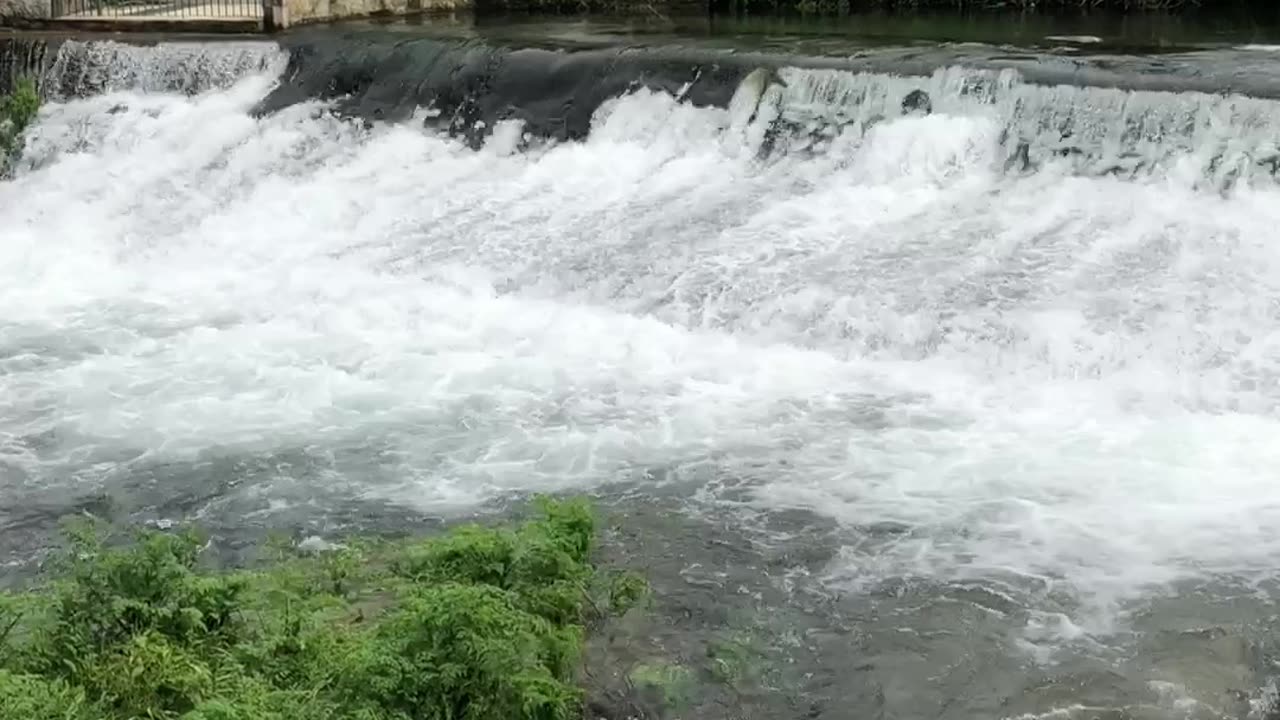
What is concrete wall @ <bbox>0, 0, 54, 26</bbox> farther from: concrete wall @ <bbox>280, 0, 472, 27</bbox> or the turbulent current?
the turbulent current

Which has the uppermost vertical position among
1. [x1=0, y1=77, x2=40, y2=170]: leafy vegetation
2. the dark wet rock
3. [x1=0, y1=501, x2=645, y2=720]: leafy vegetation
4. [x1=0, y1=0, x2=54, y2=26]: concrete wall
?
[x1=0, y1=0, x2=54, y2=26]: concrete wall

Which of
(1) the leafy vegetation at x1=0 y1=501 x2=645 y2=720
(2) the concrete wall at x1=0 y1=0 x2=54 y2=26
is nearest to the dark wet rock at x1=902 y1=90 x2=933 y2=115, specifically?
(1) the leafy vegetation at x1=0 y1=501 x2=645 y2=720

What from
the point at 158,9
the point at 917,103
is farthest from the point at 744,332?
the point at 158,9

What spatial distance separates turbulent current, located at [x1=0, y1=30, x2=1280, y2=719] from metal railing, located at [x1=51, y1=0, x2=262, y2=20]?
303 cm

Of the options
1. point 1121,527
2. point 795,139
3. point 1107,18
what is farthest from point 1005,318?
point 1107,18

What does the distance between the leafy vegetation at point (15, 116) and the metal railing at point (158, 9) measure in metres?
2.16

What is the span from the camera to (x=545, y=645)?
4.74 meters

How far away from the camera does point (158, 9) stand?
17953 millimetres

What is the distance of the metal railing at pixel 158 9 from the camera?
17.1 m

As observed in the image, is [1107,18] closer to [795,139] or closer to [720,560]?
[795,139]

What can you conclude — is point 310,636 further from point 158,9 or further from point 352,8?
point 158,9

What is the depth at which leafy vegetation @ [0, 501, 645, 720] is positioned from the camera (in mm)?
4316

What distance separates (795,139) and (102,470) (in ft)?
20.7

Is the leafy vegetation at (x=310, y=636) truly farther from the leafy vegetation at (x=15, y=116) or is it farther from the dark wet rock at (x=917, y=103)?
the leafy vegetation at (x=15, y=116)
